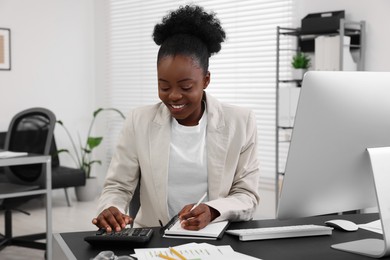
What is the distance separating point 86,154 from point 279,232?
5.13 meters

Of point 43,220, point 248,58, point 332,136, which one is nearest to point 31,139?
point 43,220

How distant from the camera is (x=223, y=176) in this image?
1776mm

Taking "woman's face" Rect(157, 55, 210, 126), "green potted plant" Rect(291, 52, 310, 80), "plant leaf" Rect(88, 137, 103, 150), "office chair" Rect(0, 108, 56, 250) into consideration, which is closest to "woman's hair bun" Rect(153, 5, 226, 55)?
"woman's face" Rect(157, 55, 210, 126)

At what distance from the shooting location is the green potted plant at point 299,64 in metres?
4.20

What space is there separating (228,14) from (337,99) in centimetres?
379

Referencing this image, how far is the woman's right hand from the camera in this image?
4.69 ft

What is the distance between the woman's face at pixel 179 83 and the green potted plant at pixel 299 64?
265 cm

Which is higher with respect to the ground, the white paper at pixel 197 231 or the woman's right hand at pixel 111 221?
the woman's right hand at pixel 111 221

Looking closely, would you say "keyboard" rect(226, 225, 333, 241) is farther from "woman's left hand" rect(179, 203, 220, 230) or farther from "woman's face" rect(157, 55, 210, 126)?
"woman's face" rect(157, 55, 210, 126)

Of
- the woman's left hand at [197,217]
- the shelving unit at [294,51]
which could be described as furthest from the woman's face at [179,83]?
the shelving unit at [294,51]

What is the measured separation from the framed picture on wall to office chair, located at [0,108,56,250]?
6.10 ft

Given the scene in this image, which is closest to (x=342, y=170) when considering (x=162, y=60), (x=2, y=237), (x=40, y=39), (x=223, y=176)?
(x=223, y=176)

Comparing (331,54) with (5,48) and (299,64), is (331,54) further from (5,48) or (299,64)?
(5,48)

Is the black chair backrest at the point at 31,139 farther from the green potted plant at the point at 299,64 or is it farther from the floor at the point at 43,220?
the green potted plant at the point at 299,64
